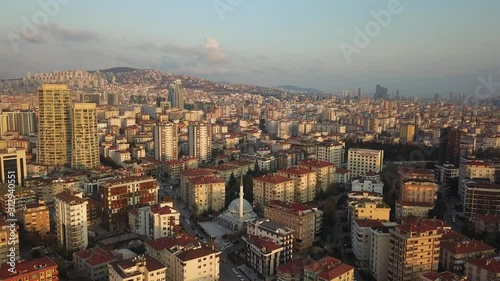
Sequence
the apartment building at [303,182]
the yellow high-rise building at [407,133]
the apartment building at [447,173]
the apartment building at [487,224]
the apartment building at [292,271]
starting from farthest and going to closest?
the yellow high-rise building at [407,133] < the apartment building at [447,173] < the apartment building at [303,182] < the apartment building at [487,224] < the apartment building at [292,271]

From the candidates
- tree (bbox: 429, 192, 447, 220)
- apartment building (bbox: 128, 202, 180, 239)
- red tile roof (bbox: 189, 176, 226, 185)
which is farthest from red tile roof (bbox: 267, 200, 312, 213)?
tree (bbox: 429, 192, 447, 220)

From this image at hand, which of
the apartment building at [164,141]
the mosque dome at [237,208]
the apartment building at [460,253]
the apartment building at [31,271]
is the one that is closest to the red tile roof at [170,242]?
the apartment building at [31,271]

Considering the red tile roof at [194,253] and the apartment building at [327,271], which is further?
the red tile roof at [194,253]

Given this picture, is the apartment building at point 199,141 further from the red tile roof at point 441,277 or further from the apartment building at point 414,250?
the red tile roof at point 441,277

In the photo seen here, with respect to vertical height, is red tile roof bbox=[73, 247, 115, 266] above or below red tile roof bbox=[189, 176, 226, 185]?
below

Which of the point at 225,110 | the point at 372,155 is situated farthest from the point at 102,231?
the point at 225,110

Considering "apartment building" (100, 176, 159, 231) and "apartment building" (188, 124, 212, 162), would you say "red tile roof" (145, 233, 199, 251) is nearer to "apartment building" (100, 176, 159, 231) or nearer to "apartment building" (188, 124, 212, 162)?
"apartment building" (100, 176, 159, 231)
